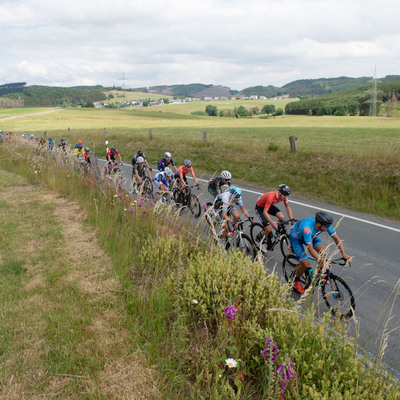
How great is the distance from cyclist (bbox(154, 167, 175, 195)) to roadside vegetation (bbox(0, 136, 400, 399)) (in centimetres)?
414

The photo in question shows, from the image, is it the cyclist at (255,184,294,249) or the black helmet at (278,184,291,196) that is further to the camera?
the cyclist at (255,184,294,249)

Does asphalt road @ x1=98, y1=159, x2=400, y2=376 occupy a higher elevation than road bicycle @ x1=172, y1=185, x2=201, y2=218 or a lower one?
lower

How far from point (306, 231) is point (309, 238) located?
0.12 metres

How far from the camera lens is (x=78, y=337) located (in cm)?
365

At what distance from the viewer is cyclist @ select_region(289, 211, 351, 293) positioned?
5.23 m

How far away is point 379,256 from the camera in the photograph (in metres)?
6.99

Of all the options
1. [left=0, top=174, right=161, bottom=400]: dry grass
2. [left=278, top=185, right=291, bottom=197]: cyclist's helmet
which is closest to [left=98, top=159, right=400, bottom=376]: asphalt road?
[left=278, top=185, right=291, bottom=197]: cyclist's helmet

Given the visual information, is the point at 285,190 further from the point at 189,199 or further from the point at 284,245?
the point at 189,199

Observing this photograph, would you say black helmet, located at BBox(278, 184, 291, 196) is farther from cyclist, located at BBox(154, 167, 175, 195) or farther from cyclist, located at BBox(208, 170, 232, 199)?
cyclist, located at BBox(154, 167, 175, 195)

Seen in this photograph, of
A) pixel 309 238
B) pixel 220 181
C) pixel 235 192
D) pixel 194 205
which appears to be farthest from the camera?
pixel 194 205

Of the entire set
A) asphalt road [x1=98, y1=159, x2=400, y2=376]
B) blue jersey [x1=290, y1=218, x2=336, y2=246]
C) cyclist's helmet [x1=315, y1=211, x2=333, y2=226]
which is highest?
cyclist's helmet [x1=315, y1=211, x2=333, y2=226]

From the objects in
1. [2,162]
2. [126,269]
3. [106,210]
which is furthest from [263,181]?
[2,162]

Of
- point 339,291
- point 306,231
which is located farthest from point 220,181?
point 339,291

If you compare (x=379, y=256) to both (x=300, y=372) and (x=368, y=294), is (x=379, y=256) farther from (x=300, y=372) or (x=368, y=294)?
(x=300, y=372)
